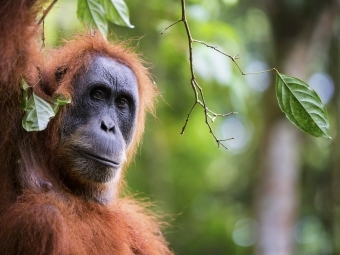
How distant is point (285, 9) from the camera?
27.1ft

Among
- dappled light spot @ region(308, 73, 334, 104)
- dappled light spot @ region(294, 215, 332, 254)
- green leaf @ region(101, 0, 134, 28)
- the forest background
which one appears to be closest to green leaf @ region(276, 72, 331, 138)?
green leaf @ region(101, 0, 134, 28)

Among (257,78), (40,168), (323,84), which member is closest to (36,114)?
Answer: (40,168)

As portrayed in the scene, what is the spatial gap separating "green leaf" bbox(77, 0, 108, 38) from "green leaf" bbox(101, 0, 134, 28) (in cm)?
3

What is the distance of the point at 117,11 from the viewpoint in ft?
10.5

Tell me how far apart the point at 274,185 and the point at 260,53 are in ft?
14.0

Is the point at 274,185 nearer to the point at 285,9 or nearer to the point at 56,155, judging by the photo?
the point at 285,9

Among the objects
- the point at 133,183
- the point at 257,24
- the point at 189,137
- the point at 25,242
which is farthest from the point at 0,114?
the point at 257,24

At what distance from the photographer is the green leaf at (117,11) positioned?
10.5 feet

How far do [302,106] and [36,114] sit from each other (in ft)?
4.08

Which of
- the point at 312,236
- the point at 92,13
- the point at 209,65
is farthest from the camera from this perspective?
the point at 312,236

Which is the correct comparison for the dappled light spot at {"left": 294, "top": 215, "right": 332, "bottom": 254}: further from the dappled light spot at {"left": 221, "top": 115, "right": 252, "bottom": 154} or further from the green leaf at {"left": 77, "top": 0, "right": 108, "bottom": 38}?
the green leaf at {"left": 77, "top": 0, "right": 108, "bottom": 38}

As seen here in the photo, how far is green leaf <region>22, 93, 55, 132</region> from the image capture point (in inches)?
113

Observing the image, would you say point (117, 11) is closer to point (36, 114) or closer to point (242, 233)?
point (36, 114)

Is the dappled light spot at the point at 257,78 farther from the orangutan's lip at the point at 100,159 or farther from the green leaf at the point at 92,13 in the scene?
the green leaf at the point at 92,13
